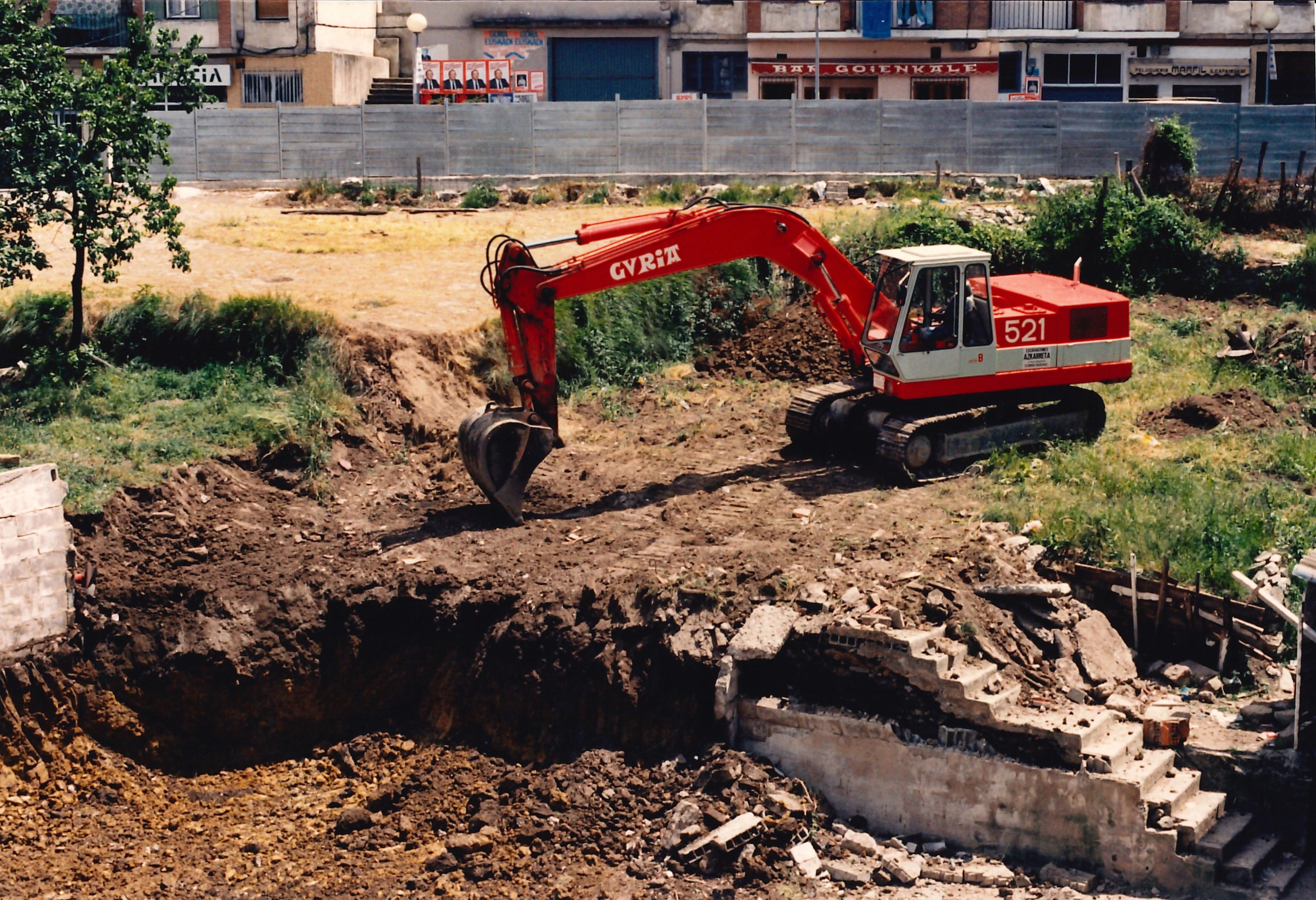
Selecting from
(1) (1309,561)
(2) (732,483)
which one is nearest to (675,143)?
(2) (732,483)

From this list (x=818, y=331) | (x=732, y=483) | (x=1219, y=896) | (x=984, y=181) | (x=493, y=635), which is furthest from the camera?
(x=984, y=181)

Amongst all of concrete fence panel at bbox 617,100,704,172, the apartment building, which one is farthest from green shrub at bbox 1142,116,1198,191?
the apartment building

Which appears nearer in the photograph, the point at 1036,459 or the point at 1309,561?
the point at 1309,561

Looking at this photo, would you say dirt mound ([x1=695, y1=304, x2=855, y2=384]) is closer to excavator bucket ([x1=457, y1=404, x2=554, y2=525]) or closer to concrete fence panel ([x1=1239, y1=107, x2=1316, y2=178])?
excavator bucket ([x1=457, y1=404, x2=554, y2=525])

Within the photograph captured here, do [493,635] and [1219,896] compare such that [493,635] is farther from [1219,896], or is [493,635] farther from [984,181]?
[984,181]

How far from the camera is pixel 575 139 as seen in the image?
3212 cm

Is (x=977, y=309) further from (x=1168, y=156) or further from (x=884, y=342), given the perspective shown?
(x=1168, y=156)

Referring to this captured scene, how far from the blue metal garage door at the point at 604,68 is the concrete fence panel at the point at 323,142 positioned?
33.2 ft

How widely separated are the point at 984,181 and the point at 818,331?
1006 centimetres

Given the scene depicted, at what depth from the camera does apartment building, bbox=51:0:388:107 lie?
39500mm

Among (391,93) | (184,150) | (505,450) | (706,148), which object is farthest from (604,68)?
(505,450)

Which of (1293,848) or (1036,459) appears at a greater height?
(1036,459)

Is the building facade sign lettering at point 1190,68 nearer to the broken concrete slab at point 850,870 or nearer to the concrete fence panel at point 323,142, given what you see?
the concrete fence panel at point 323,142

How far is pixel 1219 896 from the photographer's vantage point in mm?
12336
